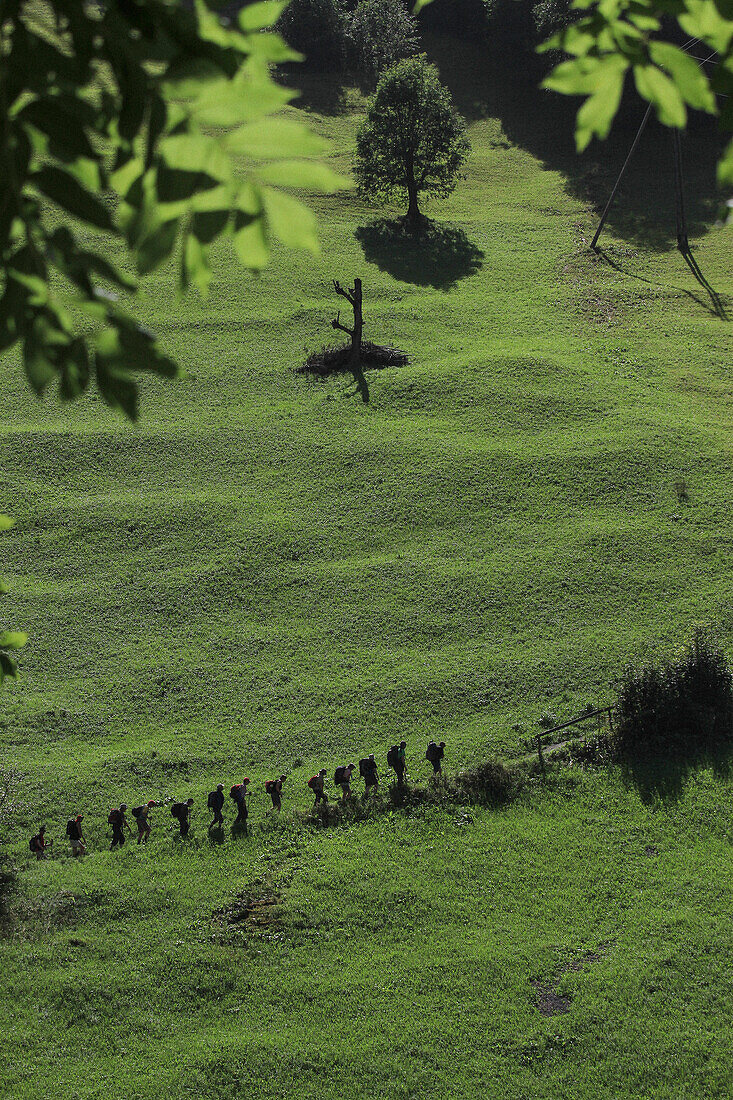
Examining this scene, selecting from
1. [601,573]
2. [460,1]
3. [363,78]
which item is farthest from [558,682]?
[460,1]

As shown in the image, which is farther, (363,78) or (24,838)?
(363,78)

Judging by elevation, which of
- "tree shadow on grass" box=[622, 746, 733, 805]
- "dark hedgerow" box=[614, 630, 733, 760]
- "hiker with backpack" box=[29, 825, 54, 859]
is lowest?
"hiker with backpack" box=[29, 825, 54, 859]

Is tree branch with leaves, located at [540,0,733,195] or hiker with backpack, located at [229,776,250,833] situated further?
hiker with backpack, located at [229,776,250,833]

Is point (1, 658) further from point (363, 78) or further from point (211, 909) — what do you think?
point (363, 78)

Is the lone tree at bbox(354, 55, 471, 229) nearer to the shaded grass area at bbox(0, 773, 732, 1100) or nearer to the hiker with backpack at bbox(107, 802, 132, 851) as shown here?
the hiker with backpack at bbox(107, 802, 132, 851)

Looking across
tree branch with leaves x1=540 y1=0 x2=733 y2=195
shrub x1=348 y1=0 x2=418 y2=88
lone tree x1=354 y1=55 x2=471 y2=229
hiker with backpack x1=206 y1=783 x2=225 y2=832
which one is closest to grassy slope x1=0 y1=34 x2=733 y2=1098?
hiker with backpack x1=206 y1=783 x2=225 y2=832

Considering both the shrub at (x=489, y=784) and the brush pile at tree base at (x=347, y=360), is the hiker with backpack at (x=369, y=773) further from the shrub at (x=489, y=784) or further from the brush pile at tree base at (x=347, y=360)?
the brush pile at tree base at (x=347, y=360)

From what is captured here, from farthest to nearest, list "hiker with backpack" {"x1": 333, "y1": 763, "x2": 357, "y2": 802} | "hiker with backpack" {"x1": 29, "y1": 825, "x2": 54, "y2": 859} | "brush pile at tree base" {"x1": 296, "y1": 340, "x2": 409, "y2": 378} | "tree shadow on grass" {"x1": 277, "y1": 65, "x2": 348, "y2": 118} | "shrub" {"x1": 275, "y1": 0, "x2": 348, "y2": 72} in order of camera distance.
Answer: "shrub" {"x1": 275, "y1": 0, "x2": 348, "y2": 72}, "tree shadow on grass" {"x1": 277, "y1": 65, "x2": 348, "y2": 118}, "brush pile at tree base" {"x1": 296, "y1": 340, "x2": 409, "y2": 378}, "hiker with backpack" {"x1": 333, "y1": 763, "x2": 357, "y2": 802}, "hiker with backpack" {"x1": 29, "y1": 825, "x2": 54, "y2": 859}
